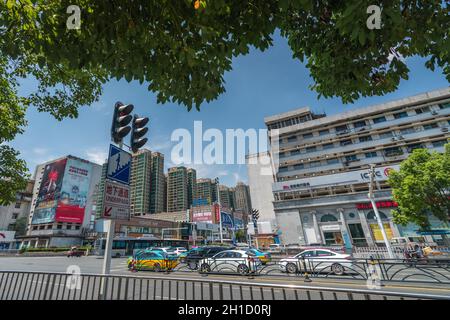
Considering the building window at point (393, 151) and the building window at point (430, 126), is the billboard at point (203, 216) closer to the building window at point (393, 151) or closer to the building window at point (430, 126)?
the building window at point (393, 151)

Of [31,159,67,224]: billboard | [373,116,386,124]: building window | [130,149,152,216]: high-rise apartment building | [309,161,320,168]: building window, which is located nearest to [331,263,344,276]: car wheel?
[309,161,320,168]: building window

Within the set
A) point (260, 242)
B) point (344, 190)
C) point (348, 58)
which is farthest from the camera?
point (260, 242)

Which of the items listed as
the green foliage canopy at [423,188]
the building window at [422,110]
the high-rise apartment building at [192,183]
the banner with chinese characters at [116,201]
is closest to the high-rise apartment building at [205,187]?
the high-rise apartment building at [192,183]

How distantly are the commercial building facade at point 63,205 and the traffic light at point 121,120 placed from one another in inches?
2807

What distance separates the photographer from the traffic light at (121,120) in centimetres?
507

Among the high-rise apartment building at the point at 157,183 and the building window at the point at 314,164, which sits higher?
the high-rise apartment building at the point at 157,183

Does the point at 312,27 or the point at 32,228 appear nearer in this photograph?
the point at 312,27

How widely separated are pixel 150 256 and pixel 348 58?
62.7 feet

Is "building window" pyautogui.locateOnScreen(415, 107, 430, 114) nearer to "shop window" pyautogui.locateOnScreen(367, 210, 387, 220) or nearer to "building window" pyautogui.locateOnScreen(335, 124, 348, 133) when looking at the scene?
"building window" pyautogui.locateOnScreen(335, 124, 348, 133)

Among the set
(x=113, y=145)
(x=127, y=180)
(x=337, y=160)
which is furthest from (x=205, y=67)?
(x=337, y=160)

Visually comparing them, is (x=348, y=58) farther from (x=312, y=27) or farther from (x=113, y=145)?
(x=113, y=145)

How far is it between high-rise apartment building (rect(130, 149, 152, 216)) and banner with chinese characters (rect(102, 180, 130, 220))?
326ft
